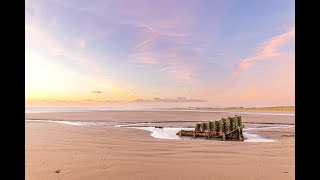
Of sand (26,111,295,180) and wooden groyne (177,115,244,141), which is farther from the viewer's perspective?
wooden groyne (177,115,244,141)

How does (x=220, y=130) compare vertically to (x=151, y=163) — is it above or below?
below

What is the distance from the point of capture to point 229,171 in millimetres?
6199

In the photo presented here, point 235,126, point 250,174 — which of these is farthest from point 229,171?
point 235,126

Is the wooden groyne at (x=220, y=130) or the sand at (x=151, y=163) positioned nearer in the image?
the sand at (x=151, y=163)

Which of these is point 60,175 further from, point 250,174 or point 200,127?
point 200,127

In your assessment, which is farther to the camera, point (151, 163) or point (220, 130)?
point (220, 130)
